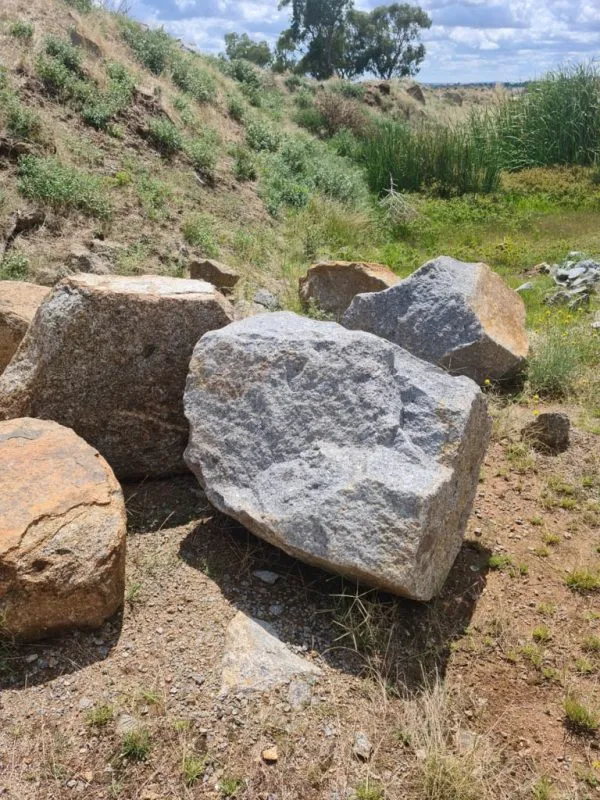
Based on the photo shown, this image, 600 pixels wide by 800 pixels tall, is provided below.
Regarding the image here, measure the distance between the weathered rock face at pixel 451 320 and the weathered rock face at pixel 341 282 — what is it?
1220 mm

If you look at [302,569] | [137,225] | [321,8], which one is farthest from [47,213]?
[321,8]

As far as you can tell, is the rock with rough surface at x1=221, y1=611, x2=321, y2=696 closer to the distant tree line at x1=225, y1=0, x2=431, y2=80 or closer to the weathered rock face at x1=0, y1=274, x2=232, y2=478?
the weathered rock face at x1=0, y1=274, x2=232, y2=478

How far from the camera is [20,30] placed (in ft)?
32.8

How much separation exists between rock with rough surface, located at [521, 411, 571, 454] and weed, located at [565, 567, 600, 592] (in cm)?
115

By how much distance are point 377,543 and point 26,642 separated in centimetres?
145

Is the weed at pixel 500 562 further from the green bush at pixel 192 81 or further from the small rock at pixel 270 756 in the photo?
the green bush at pixel 192 81

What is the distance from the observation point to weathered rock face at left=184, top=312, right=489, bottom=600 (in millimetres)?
2789

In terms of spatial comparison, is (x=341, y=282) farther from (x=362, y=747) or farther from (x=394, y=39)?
(x=394, y=39)

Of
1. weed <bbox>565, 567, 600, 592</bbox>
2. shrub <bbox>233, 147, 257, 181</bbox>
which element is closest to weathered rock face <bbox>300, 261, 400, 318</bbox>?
weed <bbox>565, 567, 600, 592</bbox>

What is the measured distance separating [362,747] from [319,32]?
1868 inches

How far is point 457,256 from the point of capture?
10.1 metres

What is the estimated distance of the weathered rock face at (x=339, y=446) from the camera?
279 centimetres

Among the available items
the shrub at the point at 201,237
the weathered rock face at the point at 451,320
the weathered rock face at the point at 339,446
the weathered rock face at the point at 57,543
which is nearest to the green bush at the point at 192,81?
the shrub at the point at 201,237

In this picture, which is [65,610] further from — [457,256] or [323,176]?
[323,176]
